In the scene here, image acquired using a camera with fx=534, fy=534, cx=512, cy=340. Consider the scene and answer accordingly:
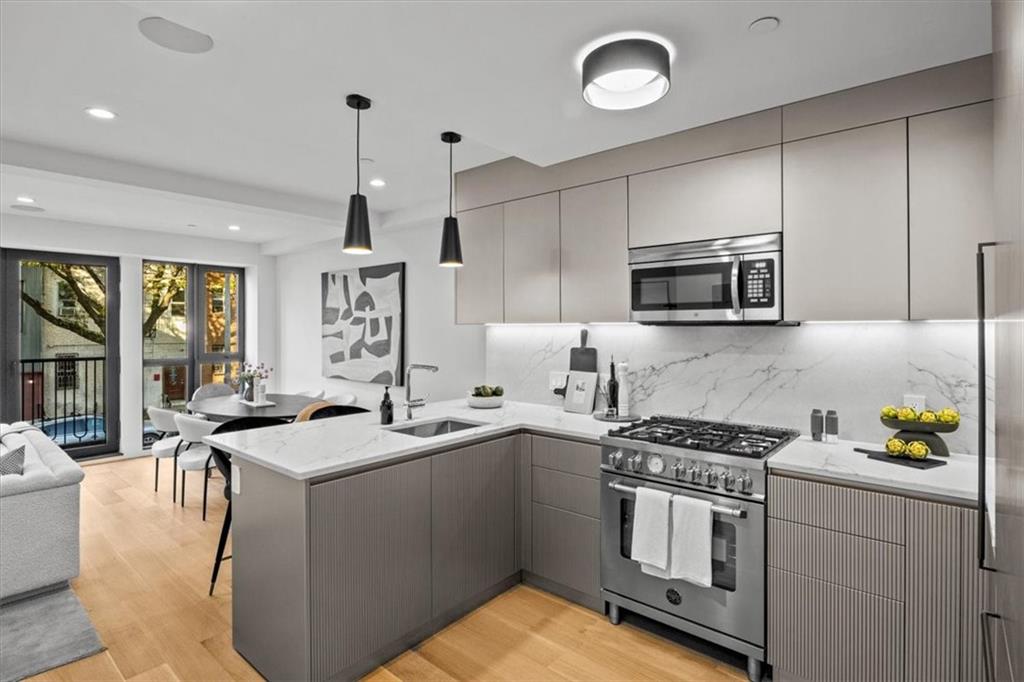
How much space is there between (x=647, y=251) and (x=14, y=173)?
386cm

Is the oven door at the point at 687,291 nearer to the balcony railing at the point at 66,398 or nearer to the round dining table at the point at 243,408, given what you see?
the round dining table at the point at 243,408

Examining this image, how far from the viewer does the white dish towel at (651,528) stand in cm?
234

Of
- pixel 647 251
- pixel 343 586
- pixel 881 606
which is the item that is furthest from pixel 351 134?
pixel 881 606

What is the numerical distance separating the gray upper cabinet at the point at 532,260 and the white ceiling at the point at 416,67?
1.30 feet

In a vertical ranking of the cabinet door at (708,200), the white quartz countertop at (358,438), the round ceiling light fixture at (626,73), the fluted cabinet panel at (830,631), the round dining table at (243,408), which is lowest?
the fluted cabinet panel at (830,631)

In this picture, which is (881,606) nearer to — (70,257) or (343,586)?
(343,586)

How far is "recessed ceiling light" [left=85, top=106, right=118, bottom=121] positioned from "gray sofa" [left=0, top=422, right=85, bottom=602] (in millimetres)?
1922

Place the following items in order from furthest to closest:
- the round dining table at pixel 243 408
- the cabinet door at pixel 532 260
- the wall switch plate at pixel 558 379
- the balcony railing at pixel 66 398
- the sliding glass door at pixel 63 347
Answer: the balcony railing at pixel 66 398 → the sliding glass door at pixel 63 347 → the round dining table at pixel 243 408 → the wall switch plate at pixel 558 379 → the cabinet door at pixel 532 260

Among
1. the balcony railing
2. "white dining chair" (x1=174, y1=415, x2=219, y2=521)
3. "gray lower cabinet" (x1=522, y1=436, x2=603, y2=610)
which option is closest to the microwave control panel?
"gray lower cabinet" (x1=522, y1=436, x2=603, y2=610)

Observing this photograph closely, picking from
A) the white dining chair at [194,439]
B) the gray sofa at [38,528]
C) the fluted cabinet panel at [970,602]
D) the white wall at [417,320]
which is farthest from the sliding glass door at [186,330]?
the fluted cabinet panel at [970,602]

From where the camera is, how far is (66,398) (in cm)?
579

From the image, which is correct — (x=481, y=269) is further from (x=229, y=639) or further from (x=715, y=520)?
(x=229, y=639)

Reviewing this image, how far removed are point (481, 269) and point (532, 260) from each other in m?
0.46

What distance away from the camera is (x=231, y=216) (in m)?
5.18
